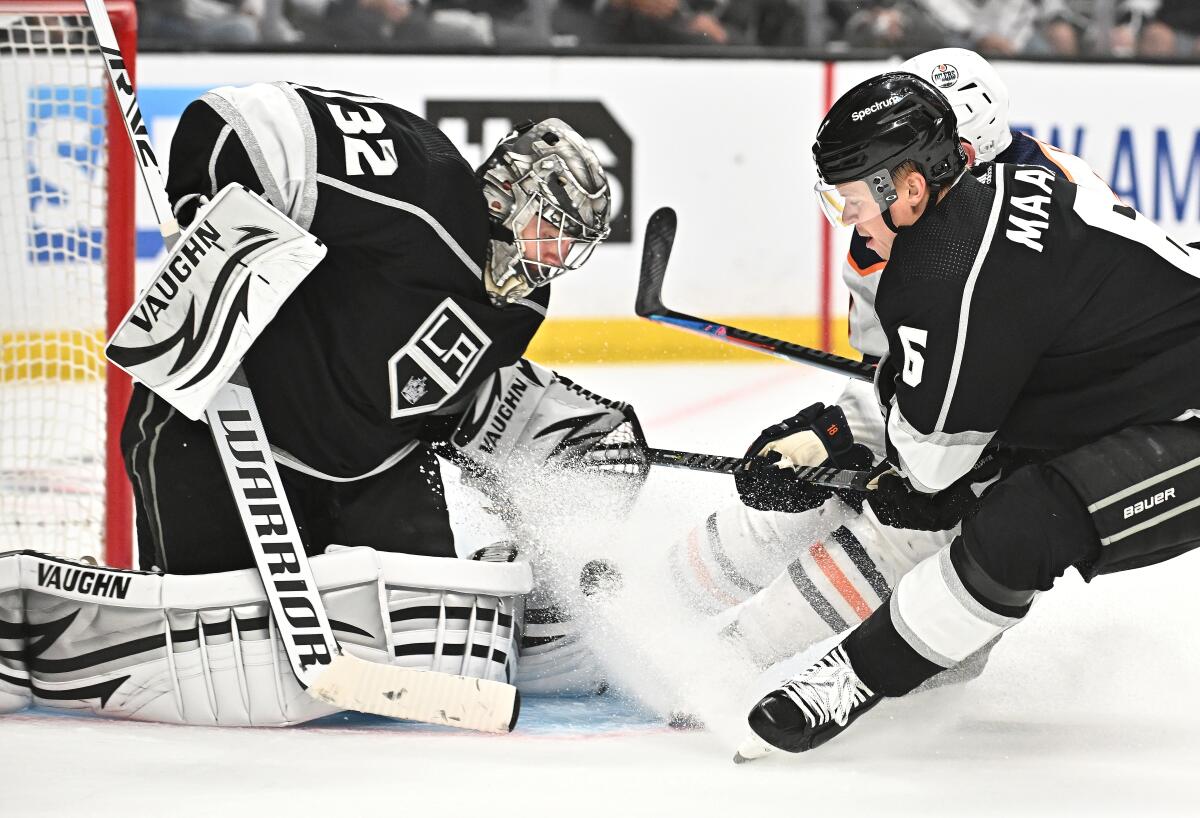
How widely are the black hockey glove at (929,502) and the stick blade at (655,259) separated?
704mm

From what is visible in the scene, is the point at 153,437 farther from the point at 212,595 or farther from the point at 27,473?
the point at 27,473

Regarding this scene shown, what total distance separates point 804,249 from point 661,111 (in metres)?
0.68

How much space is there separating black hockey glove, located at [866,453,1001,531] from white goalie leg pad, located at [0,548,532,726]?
21.5 inches

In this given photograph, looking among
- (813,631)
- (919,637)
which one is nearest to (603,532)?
(813,631)

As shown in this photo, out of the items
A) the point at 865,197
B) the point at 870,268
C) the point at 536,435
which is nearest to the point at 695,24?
the point at 870,268

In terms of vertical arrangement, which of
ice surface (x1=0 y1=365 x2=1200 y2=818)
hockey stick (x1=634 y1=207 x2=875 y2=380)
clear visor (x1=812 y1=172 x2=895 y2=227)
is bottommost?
ice surface (x1=0 y1=365 x2=1200 y2=818)

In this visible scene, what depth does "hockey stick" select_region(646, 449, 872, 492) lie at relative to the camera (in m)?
2.19

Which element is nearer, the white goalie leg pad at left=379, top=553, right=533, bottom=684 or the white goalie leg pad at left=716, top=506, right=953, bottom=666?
the white goalie leg pad at left=379, top=553, right=533, bottom=684

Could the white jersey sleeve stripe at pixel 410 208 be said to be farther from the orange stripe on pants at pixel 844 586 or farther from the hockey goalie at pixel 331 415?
the orange stripe on pants at pixel 844 586

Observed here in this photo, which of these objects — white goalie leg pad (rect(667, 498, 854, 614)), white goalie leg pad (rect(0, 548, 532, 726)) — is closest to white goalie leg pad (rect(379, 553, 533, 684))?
white goalie leg pad (rect(0, 548, 532, 726))

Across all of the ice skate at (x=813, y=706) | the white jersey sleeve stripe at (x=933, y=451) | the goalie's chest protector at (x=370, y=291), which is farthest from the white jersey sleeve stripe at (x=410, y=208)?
the ice skate at (x=813, y=706)

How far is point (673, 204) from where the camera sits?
4961 millimetres

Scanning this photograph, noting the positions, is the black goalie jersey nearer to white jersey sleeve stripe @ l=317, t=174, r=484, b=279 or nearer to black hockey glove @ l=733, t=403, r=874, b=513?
black hockey glove @ l=733, t=403, r=874, b=513

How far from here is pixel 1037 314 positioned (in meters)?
1.76
